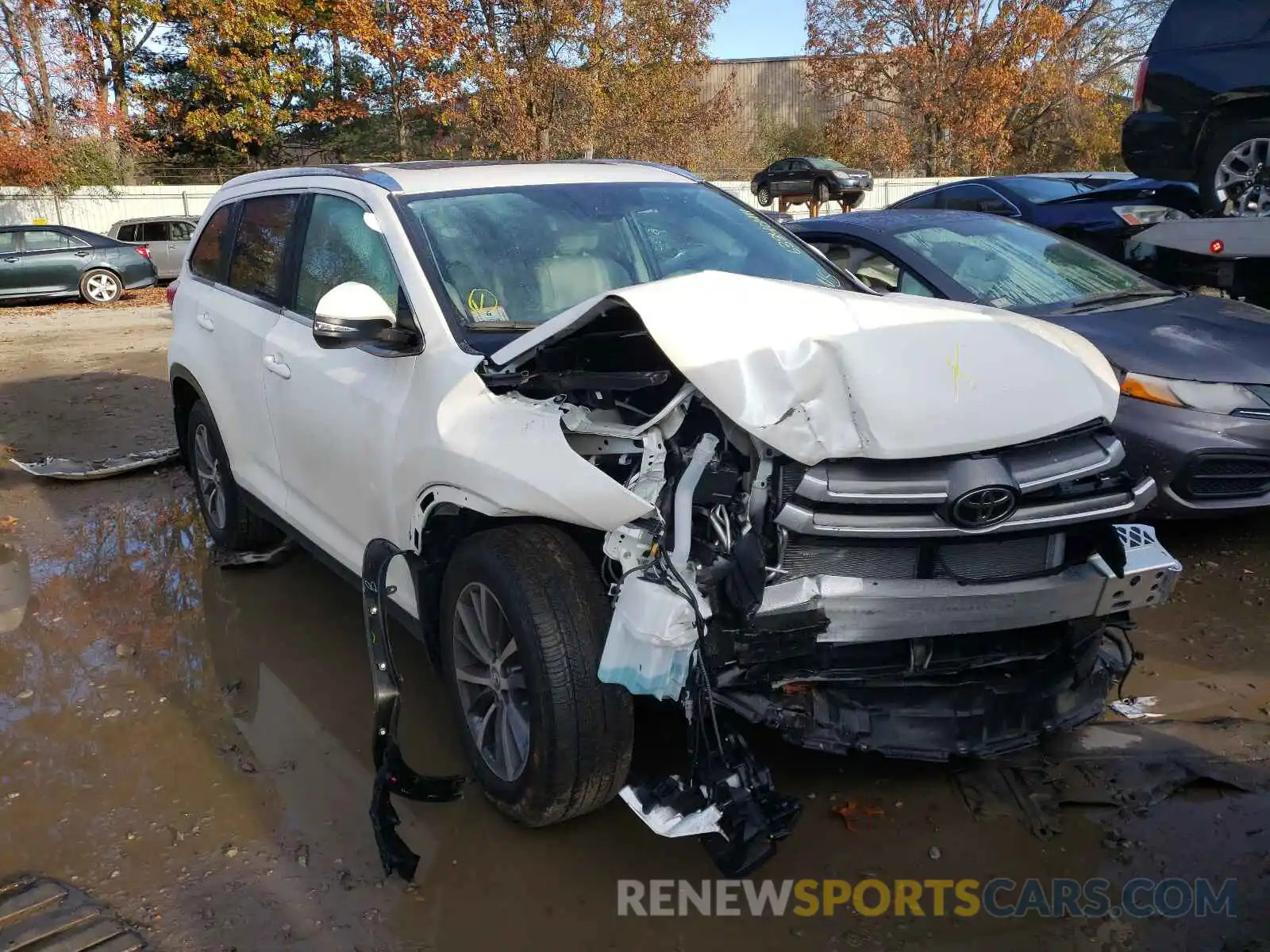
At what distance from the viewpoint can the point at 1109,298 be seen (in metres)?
5.28

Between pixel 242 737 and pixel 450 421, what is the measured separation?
1.55m

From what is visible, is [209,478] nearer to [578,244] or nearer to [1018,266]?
[578,244]

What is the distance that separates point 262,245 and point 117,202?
28.0 meters

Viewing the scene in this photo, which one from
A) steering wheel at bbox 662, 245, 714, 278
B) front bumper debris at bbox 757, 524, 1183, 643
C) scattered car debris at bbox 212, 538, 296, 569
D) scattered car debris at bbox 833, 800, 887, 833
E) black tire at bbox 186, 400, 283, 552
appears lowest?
scattered car debris at bbox 212, 538, 296, 569

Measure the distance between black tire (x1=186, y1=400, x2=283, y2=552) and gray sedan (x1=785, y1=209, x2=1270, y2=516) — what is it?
3.24 meters

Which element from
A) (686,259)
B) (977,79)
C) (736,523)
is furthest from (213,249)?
(977,79)

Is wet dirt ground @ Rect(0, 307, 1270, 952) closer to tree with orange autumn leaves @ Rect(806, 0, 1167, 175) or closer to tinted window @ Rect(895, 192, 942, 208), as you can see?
tinted window @ Rect(895, 192, 942, 208)

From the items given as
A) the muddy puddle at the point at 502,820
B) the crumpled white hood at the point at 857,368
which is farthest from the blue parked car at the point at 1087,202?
the crumpled white hood at the point at 857,368

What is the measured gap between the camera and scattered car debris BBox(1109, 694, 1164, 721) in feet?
11.6

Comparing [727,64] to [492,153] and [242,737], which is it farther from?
[242,737]

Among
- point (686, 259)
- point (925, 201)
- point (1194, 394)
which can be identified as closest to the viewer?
point (686, 259)

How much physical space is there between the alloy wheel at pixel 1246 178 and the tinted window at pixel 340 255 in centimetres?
612

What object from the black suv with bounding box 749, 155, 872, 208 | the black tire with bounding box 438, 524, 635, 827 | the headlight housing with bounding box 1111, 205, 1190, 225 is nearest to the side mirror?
the black tire with bounding box 438, 524, 635, 827

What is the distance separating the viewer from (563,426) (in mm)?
2754
